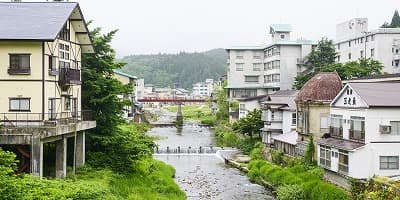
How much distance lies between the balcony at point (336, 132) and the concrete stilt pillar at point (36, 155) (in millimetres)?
18352

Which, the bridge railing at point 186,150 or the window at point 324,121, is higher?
the window at point 324,121

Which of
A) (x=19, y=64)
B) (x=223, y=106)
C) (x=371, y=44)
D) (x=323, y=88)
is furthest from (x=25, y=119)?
(x=223, y=106)

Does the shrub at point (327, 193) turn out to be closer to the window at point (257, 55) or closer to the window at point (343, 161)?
the window at point (343, 161)

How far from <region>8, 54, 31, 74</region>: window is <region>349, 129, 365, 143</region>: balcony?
17733mm

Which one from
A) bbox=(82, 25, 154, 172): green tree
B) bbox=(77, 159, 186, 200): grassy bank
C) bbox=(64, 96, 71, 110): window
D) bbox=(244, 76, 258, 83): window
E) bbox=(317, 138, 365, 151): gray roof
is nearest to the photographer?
bbox=(77, 159, 186, 200): grassy bank

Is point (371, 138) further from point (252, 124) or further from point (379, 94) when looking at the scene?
point (252, 124)

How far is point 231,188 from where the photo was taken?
1346 inches

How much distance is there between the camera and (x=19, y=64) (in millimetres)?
23734

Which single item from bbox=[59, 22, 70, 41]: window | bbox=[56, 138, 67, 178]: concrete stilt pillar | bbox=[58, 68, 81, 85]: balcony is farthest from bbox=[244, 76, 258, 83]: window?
bbox=[56, 138, 67, 178]: concrete stilt pillar

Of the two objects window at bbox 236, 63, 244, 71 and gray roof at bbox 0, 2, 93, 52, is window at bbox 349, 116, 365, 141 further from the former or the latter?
window at bbox 236, 63, 244, 71

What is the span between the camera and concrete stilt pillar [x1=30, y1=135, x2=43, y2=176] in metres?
20.9

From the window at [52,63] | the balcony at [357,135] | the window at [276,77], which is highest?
the window at [276,77]

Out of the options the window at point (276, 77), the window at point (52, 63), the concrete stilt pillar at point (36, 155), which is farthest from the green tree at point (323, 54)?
the concrete stilt pillar at point (36, 155)

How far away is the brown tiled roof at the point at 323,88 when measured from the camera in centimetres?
3528
